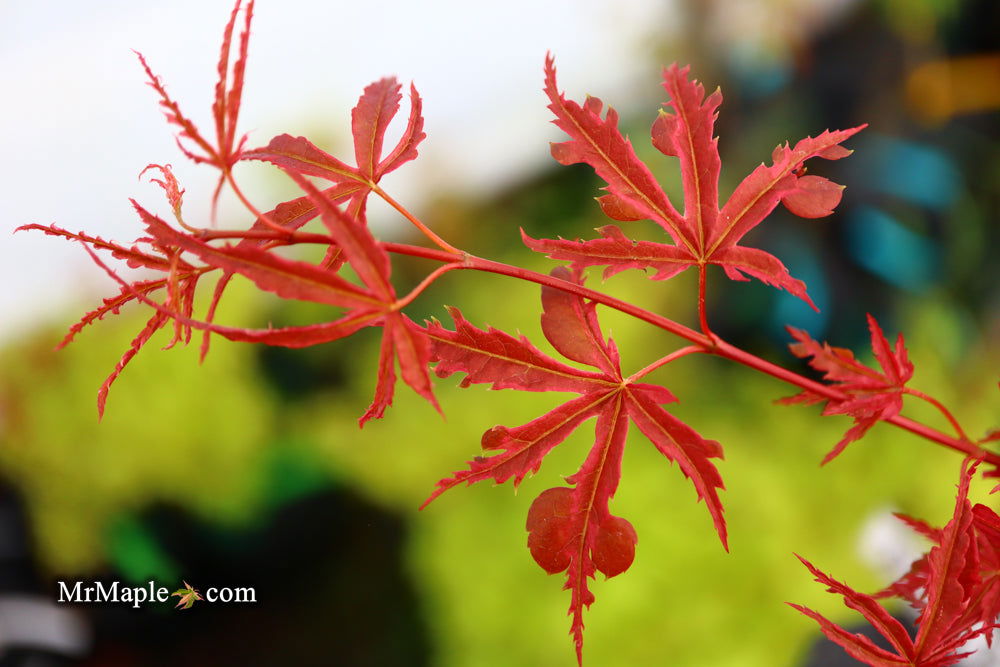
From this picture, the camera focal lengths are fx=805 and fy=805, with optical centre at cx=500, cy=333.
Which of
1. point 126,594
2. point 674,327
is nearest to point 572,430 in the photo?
point 674,327

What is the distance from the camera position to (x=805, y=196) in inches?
10.3

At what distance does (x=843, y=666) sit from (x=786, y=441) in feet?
2.92

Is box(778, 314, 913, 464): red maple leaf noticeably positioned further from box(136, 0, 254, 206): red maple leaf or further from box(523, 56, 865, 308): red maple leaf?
box(136, 0, 254, 206): red maple leaf

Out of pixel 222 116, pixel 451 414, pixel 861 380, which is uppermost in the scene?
pixel 222 116

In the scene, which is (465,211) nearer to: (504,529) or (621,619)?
(504,529)

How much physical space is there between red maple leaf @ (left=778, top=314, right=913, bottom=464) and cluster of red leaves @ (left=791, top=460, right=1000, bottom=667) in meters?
0.03

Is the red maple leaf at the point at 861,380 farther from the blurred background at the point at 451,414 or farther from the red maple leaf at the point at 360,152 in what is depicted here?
the blurred background at the point at 451,414

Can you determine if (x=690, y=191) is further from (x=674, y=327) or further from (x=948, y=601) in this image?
(x=948, y=601)

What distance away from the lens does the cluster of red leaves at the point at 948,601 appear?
0.25 metres

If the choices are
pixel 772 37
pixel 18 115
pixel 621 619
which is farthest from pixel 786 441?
pixel 18 115

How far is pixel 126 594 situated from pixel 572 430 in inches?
30.0

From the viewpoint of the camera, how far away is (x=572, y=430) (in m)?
0.25

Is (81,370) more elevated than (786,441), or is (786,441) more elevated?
(81,370)

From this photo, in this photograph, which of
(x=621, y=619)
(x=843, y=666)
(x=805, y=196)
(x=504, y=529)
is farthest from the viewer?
(x=504, y=529)
